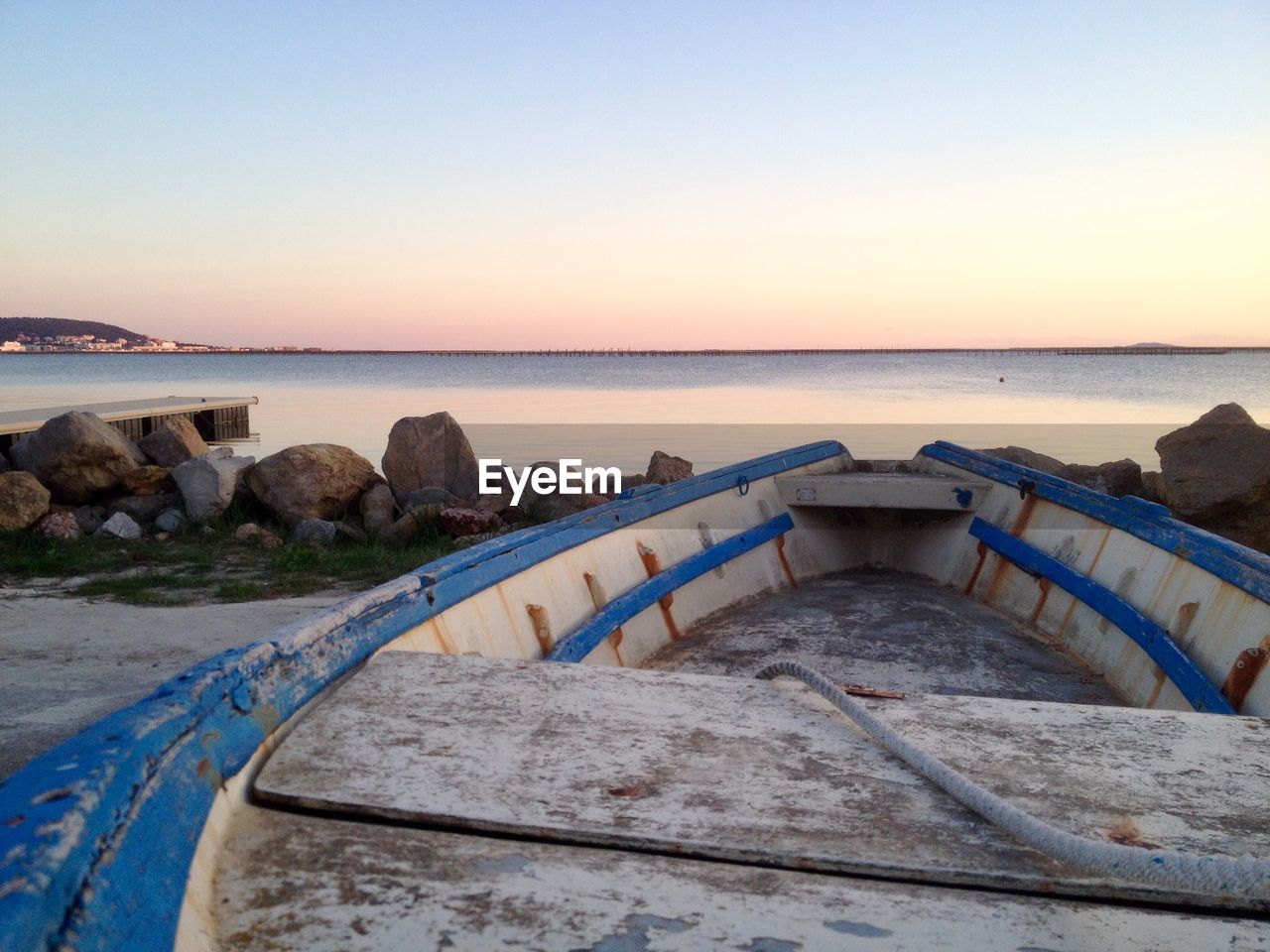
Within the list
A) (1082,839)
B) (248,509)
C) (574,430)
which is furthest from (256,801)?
(574,430)

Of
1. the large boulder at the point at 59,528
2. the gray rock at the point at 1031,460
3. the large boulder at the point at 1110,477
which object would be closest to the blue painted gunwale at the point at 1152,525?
the gray rock at the point at 1031,460

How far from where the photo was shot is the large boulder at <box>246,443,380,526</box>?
28.7 feet

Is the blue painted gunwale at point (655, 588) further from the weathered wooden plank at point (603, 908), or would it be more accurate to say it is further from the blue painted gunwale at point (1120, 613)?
the weathered wooden plank at point (603, 908)

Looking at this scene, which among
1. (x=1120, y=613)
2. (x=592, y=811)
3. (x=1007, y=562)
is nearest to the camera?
(x=592, y=811)

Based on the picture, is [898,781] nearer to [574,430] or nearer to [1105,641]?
[1105,641]

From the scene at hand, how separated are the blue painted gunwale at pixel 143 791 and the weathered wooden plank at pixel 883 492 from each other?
420cm

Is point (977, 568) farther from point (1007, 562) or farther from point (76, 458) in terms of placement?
point (76, 458)

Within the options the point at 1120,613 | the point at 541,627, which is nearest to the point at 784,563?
the point at 1120,613

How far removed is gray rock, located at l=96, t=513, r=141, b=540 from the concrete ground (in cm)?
182

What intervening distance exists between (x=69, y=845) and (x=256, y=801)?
486mm

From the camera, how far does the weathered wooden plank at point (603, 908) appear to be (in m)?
1.15

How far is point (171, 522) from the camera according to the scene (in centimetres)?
870

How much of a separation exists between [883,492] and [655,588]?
7.62 feet

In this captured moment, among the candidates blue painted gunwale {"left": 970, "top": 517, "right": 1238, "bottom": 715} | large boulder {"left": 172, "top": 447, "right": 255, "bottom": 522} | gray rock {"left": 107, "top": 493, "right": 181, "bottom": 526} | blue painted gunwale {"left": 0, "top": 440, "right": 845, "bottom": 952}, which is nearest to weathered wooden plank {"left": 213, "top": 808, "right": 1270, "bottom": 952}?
blue painted gunwale {"left": 0, "top": 440, "right": 845, "bottom": 952}
